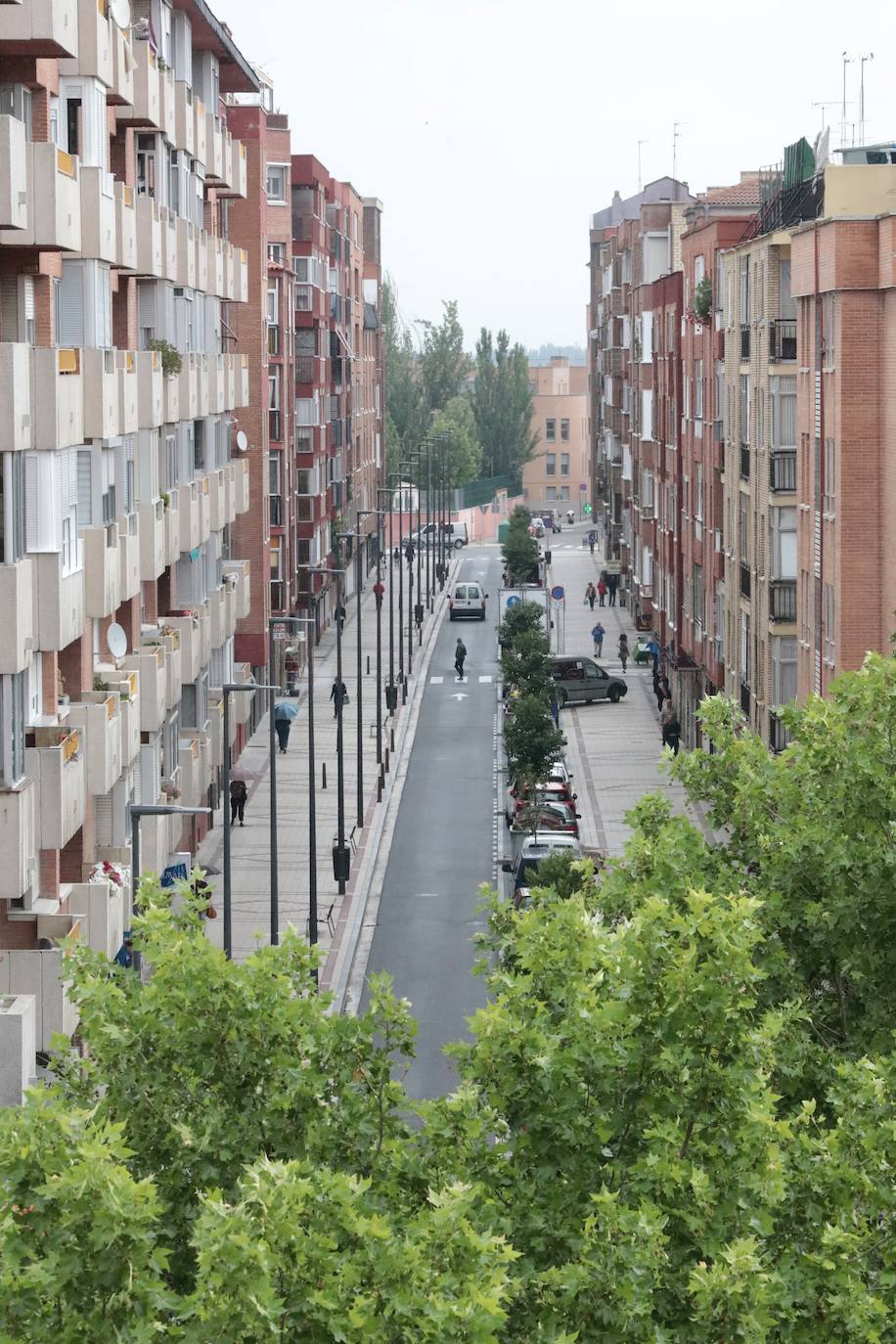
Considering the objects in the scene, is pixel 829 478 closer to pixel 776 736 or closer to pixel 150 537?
pixel 776 736

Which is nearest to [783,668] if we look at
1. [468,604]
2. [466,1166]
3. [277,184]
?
[466,1166]

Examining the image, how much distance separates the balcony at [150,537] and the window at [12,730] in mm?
11738

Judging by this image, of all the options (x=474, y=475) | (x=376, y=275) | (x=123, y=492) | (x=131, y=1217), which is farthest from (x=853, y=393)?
(x=474, y=475)

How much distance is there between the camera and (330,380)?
102 metres

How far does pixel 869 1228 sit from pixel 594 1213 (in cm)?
228

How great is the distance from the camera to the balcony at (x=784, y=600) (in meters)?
50.6

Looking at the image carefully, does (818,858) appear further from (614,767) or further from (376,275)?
(376,275)

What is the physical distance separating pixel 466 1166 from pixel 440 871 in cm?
3652

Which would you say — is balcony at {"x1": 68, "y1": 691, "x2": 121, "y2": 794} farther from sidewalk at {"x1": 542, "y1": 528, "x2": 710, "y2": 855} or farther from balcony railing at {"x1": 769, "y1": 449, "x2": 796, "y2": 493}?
balcony railing at {"x1": 769, "y1": 449, "x2": 796, "y2": 493}

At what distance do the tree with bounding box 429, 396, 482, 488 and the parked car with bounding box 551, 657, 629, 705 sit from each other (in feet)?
248

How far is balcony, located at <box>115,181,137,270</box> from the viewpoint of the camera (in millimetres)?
36625

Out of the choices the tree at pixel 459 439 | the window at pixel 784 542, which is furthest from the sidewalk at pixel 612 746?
the tree at pixel 459 439

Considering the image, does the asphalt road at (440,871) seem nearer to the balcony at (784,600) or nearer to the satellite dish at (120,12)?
the balcony at (784,600)

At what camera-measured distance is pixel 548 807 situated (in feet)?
176
